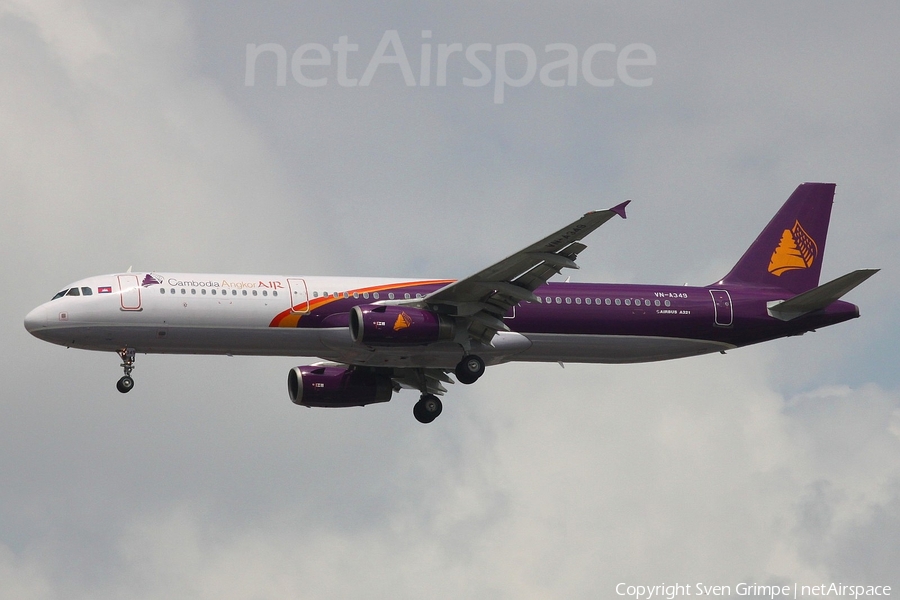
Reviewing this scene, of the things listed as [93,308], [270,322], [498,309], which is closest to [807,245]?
[498,309]

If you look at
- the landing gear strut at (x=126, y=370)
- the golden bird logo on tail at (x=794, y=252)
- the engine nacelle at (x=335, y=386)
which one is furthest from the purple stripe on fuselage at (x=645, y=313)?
the landing gear strut at (x=126, y=370)

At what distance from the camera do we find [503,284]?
51.4 meters

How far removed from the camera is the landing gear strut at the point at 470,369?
177 feet

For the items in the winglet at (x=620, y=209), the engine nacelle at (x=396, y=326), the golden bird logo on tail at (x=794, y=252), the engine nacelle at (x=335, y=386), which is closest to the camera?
the winglet at (x=620, y=209)

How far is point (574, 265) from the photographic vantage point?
1949 inches

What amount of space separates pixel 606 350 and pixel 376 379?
9379 millimetres

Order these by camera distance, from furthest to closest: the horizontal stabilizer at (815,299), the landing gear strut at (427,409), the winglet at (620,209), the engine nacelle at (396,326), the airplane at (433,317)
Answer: the landing gear strut at (427,409) → the horizontal stabilizer at (815,299) → the airplane at (433,317) → the engine nacelle at (396,326) → the winglet at (620,209)

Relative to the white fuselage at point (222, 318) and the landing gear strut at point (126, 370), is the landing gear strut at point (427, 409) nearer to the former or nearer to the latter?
the white fuselage at point (222, 318)

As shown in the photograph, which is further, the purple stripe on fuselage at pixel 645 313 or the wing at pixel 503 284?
the purple stripe on fuselage at pixel 645 313

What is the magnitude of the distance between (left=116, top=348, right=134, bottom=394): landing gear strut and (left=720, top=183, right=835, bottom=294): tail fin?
923 inches

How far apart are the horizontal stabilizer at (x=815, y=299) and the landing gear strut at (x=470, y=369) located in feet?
39.2

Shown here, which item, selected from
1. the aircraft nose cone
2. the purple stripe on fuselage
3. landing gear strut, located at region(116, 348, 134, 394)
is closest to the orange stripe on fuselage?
the purple stripe on fuselage

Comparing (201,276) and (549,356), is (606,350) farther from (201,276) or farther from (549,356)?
(201,276)

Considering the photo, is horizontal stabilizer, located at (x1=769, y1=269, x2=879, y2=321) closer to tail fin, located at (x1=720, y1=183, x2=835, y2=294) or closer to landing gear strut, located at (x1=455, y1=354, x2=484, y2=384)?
tail fin, located at (x1=720, y1=183, x2=835, y2=294)
